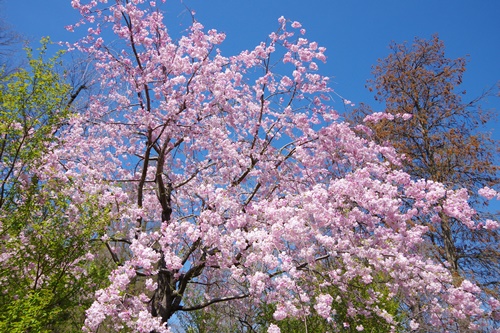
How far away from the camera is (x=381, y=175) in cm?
747

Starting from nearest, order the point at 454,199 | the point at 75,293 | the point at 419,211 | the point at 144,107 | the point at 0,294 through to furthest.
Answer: the point at 0,294
the point at 75,293
the point at 454,199
the point at 419,211
the point at 144,107

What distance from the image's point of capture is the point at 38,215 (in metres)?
6.12

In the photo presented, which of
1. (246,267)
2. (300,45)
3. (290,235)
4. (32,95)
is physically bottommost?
(246,267)

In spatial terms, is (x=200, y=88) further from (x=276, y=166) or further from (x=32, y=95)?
(x=32, y=95)

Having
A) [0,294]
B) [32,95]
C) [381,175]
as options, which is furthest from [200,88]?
[0,294]

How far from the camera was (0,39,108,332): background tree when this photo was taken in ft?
18.5

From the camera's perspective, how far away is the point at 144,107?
25.1 ft

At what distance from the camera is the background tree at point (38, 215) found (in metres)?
5.64

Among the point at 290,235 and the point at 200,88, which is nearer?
the point at 290,235

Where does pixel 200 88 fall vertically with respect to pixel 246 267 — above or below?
above

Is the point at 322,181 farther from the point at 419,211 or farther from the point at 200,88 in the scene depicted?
the point at 200,88

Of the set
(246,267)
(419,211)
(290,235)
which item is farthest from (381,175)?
(246,267)

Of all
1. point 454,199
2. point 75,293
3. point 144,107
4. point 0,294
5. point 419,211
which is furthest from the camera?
point 144,107

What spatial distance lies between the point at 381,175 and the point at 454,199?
4.43 feet
